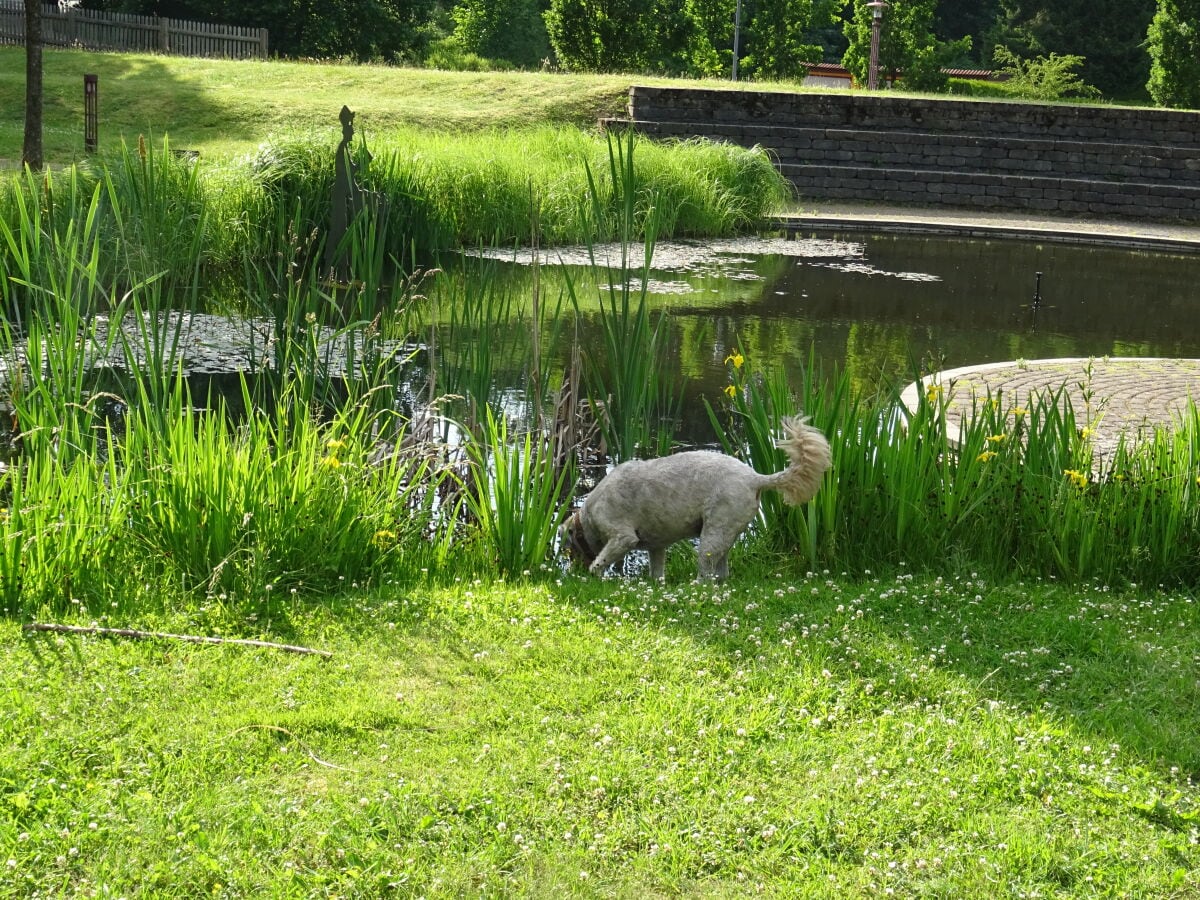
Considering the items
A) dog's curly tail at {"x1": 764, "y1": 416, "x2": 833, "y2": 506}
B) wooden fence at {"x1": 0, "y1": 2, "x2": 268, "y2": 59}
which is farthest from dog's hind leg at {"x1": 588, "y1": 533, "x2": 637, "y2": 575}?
wooden fence at {"x1": 0, "y1": 2, "x2": 268, "y2": 59}

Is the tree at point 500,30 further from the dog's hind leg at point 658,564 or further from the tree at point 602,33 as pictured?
the dog's hind leg at point 658,564

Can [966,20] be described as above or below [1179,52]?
above

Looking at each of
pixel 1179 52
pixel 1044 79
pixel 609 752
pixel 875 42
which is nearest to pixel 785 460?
pixel 609 752

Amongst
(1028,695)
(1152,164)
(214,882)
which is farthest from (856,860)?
(1152,164)

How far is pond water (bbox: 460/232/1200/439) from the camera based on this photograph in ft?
37.5

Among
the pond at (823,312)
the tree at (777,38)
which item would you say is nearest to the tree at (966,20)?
the tree at (777,38)

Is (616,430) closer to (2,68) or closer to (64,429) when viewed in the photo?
(64,429)

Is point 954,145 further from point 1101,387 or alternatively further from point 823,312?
point 1101,387

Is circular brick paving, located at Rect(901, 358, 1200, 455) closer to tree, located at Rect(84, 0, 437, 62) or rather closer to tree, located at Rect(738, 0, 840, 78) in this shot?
tree, located at Rect(84, 0, 437, 62)

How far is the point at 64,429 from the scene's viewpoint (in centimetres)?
478

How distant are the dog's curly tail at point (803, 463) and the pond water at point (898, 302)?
395 centimetres

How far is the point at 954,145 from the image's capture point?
2398 centimetres

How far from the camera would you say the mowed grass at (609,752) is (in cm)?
298

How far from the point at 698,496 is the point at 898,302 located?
32.1 ft
